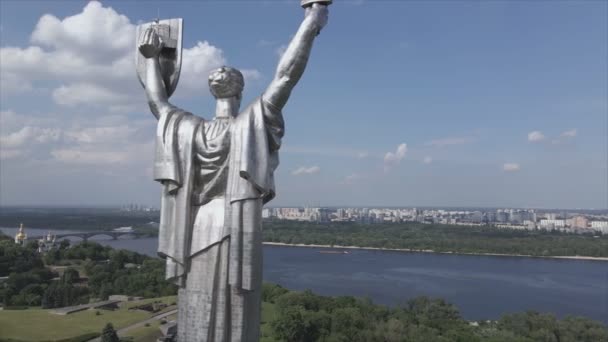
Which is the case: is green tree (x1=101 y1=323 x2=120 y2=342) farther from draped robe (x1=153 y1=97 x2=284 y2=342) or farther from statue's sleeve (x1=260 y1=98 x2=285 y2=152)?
statue's sleeve (x1=260 y1=98 x2=285 y2=152)

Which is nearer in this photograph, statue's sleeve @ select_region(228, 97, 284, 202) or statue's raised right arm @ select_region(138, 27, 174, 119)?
statue's sleeve @ select_region(228, 97, 284, 202)

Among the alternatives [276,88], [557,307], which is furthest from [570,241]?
[276,88]

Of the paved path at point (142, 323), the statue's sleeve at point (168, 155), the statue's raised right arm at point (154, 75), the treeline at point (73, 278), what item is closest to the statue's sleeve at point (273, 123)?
the statue's sleeve at point (168, 155)

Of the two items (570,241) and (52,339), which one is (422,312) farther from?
(570,241)

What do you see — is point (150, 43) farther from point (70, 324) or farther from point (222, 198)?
point (70, 324)

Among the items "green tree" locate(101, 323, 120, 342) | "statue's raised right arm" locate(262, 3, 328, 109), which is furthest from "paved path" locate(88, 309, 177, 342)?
"statue's raised right arm" locate(262, 3, 328, 109)

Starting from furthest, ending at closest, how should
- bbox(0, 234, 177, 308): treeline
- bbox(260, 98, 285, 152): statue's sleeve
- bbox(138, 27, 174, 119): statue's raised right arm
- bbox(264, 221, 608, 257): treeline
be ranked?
bbox(264, 221, 608, 257): treeline, bbox(0, 234, 177, 308): treeline, bbox(138, 27, 174, 119): statue's raised right arm, bbox(260, 98, 285, 152): statue's sleeve

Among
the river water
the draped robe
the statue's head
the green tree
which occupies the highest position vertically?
the statue's head
